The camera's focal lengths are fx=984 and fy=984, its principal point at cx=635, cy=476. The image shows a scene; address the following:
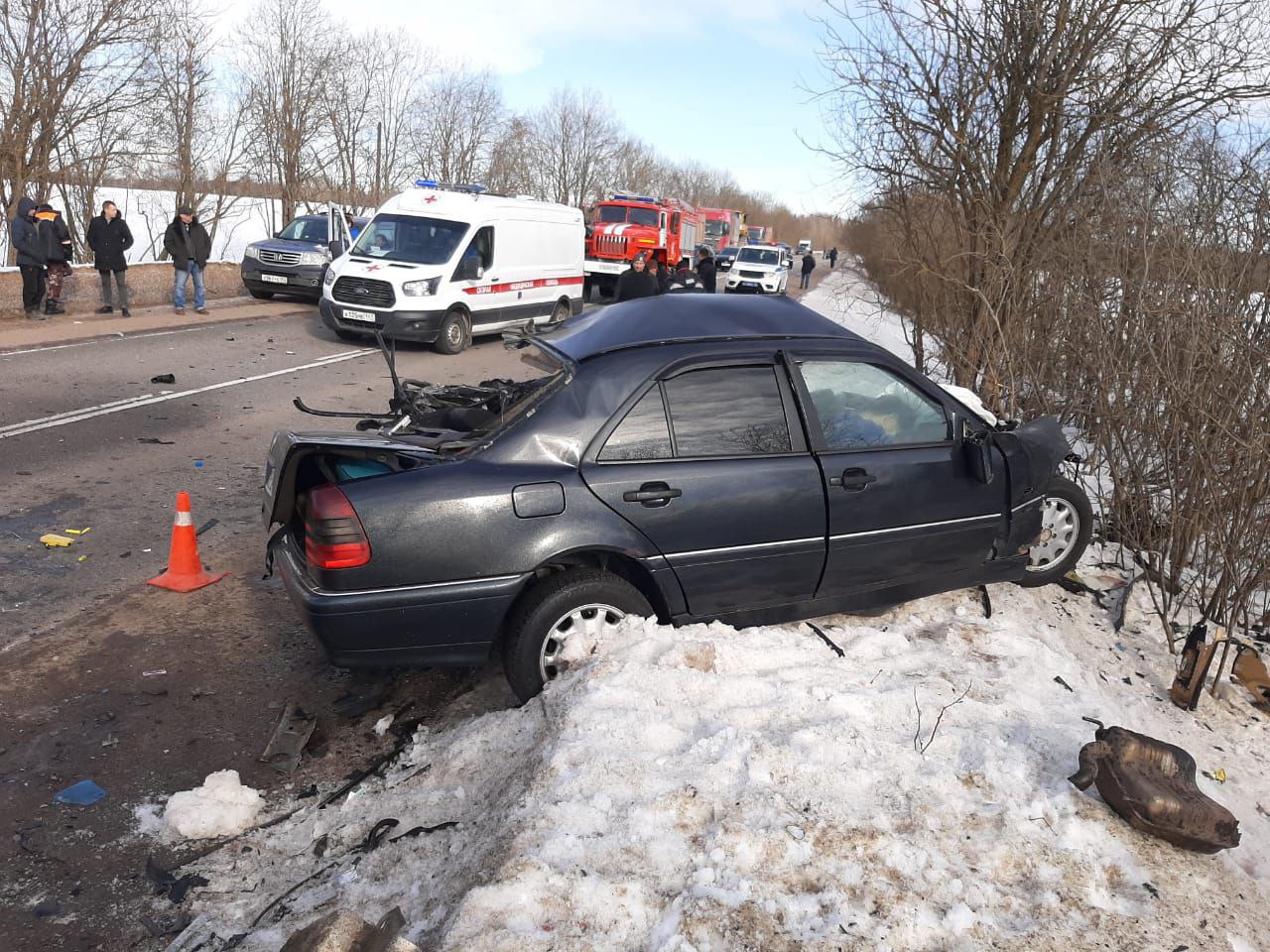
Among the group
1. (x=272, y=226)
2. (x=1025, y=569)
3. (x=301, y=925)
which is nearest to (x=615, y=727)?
(x=301, y=925)

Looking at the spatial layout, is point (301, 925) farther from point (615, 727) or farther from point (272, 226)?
point (272, 226)

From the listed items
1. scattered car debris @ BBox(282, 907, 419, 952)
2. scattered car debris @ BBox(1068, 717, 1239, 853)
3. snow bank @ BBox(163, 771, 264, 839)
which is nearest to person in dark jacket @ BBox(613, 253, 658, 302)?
snow bank @ BBox(163, 771, 264, 839)

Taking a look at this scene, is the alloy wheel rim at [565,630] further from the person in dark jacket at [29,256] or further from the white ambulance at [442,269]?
the person in dark jacket at [29,256]

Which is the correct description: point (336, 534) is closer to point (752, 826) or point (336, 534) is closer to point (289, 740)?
point (289, 740)

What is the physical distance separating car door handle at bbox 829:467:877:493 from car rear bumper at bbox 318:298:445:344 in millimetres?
11631

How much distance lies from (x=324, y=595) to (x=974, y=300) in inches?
326

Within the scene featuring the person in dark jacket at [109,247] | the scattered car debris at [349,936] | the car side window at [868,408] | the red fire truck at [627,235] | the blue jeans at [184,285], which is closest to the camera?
the scattered car debris at [349,936]

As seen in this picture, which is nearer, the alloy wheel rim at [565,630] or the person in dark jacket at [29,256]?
the alloy wheel rim at [565,630]

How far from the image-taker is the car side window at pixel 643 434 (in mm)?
4176

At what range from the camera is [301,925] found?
9.55 feet

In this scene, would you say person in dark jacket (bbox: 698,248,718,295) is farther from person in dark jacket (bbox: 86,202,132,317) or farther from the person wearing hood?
person in dark jacket (bbox: 86,202,132,317)

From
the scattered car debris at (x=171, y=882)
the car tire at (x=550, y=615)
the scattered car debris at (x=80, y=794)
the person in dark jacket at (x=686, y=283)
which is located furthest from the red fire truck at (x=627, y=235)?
the scattered car debris at (x=171, y=882)

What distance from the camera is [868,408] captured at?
4805 millimetres

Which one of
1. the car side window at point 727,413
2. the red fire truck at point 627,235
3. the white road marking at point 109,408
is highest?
the red fire truck at point 627,235
